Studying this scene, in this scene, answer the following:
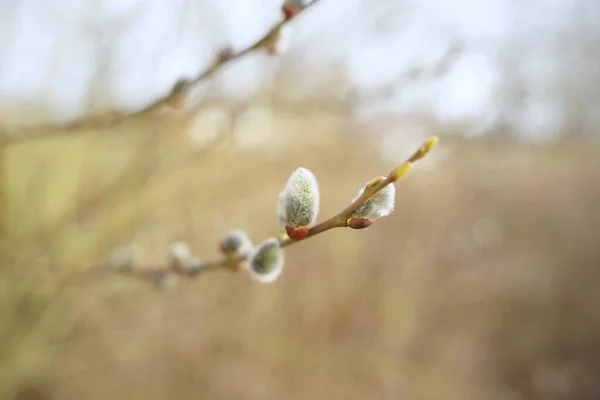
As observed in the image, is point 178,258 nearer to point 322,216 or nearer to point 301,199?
point 301,199

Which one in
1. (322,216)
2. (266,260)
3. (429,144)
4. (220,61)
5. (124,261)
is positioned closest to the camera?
(429,144)

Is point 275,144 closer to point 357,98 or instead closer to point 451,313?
point 357,98

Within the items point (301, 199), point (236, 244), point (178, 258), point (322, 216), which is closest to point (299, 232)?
point (301, 199)

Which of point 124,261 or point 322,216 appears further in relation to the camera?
point 322,216

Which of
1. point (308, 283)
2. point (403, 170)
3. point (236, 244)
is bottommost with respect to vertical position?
point (308, 283)

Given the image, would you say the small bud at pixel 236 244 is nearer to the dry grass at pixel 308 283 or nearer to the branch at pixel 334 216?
the branch at pixel 334 216

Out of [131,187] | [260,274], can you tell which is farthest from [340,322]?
[260,274]

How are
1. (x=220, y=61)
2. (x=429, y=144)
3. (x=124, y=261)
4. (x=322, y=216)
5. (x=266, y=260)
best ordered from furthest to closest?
(x=322, y=216), (x=124, y=261), (x=220, y=61), (x=266, y=260), (x=429, y=144)
